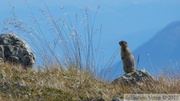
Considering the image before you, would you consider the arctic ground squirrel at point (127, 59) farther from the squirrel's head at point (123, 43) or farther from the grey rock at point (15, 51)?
the grey rock at point (15, 51)

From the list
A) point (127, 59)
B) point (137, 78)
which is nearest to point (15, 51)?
point (127, 59)

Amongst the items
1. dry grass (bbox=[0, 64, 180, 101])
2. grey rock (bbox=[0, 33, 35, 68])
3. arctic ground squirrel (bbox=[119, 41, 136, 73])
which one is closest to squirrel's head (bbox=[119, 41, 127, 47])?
arctic ground squirrel (bbox=[119, 41, 136, 73])

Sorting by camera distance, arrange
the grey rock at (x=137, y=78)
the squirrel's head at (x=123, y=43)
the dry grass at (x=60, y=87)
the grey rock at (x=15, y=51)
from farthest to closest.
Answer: the squirrel's head at (x=123, y=43)
the grey rock at (x=15, y=51)
the grey rock at (x=137, y=78)
the dry grass at (x=60, y=87)

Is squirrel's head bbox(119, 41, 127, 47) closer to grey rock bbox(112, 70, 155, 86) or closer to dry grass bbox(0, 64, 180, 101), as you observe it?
grey rock bbox(112, 70, 155, 86)

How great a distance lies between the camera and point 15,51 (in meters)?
8.27

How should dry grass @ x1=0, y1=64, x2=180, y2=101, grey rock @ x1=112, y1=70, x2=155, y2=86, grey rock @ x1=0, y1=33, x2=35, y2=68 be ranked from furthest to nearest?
grey rock @ x1=0, y1=33, x2=35, y2=68
grey rock @ x1=112, y1=70, x2=155, y2=86
dry grass @ x1=0, y1=64, x2=180, y2=101

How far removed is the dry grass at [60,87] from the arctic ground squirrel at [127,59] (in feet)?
4.17

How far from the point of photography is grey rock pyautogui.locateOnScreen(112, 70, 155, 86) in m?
6.87

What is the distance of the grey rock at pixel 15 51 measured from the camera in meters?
8.13

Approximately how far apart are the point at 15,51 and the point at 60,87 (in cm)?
238

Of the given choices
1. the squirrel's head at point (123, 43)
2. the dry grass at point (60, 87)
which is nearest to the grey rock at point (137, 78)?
the dry grass at point (60, 87)

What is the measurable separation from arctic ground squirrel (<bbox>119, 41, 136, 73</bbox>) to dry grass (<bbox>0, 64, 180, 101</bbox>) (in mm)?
1271

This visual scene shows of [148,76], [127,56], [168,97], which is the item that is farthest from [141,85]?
[127,56]

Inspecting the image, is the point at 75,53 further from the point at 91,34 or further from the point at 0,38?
the point at 0,38
